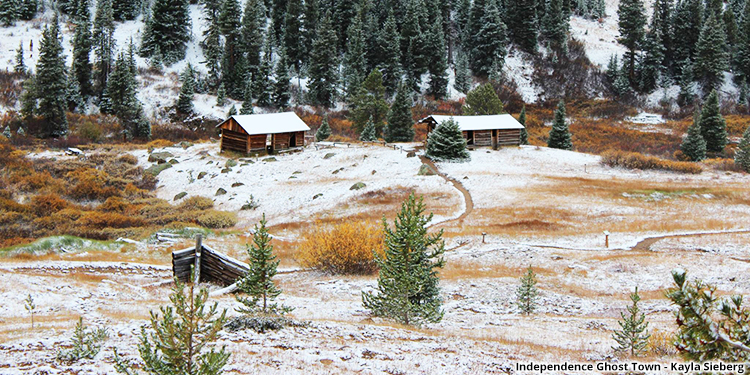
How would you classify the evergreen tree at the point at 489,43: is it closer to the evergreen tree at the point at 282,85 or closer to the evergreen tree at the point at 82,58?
the evergreen tree at the point at 282,85

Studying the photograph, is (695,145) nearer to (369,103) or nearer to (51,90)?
(369,103)

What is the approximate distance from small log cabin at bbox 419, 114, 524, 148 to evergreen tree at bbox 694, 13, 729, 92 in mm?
46247

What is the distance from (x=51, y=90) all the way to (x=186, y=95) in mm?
17121

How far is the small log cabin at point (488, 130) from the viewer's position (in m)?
60.4

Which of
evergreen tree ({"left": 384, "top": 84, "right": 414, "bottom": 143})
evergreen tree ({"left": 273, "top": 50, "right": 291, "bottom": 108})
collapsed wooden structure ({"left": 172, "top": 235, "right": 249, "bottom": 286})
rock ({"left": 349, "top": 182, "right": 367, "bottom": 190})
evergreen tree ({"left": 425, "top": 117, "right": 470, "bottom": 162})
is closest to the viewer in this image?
collapsed wooden structure ({"left": 172, "top": 235, "right": 249, "bottom": 286})

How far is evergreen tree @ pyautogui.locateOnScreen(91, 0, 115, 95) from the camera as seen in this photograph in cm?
7788

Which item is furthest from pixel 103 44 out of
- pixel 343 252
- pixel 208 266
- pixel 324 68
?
pixel 343 252

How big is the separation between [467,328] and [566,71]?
89055mm

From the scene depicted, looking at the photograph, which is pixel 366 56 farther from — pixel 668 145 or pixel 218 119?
pixel 668 145

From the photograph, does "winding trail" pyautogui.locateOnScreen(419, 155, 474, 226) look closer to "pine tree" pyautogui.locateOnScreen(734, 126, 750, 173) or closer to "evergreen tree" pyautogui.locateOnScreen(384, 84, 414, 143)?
"evergreen tree" pyautogui.locateOnScreen(384, 84, 414, 143)

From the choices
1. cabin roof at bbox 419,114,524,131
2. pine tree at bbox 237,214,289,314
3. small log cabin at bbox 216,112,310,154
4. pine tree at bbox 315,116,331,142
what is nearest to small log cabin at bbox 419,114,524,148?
cabin roof at bbox 419,114,524,131

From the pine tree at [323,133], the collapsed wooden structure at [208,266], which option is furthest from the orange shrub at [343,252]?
the pine tree at [323,133]

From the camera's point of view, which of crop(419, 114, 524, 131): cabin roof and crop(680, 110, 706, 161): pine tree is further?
crop(419, 114, 524, 131): cabin roof

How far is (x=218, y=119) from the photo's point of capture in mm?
77562
